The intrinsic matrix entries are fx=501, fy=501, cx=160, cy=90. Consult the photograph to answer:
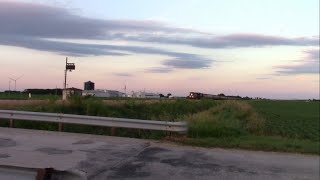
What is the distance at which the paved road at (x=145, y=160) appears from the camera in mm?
9008

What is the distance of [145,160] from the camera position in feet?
33.4

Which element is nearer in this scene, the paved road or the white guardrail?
the paved road

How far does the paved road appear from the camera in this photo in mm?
9008

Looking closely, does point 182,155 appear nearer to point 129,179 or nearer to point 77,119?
point 129,179

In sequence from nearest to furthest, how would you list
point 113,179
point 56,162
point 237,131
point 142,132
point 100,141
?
point 113,179 → point 56,162 → point 100,141 → point 237,131 → point 142,132

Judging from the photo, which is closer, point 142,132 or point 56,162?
point 56,162

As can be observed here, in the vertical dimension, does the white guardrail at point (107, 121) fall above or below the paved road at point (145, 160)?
above

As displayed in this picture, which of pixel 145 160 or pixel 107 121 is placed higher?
pixel 107 121

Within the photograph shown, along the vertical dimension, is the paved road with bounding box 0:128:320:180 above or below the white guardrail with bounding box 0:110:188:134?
below

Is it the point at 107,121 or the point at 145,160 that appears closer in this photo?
the point at 145,160

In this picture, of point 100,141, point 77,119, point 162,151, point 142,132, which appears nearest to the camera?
point 162,151

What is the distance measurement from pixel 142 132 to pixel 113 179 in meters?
→ 10.5

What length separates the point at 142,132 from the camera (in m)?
19.0

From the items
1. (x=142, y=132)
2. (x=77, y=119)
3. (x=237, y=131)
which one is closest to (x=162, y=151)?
(x=77, y=119)
